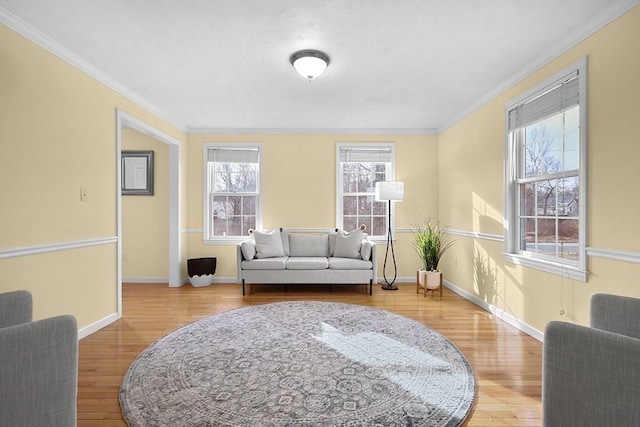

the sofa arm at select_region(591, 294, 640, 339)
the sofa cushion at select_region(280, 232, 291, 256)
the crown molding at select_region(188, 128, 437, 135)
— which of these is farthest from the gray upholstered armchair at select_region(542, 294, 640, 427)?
the crown molding at select_region(188, 128, 437, 135)

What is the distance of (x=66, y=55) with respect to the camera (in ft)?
9.17

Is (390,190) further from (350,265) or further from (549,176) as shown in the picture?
(549,176)

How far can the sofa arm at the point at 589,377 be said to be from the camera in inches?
40.5

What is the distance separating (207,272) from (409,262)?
333cm

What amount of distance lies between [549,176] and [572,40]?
1125 mm

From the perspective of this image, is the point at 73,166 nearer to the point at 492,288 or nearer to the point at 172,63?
the point at 172,63

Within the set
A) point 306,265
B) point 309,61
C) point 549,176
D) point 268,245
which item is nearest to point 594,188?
point 549,176

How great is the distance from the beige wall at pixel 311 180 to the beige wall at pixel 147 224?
0.45 metres

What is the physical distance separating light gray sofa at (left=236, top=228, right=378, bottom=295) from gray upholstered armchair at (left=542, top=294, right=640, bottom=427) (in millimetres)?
3330

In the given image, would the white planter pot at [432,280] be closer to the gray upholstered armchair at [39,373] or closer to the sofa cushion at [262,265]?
the sofa cushion at [262,265]

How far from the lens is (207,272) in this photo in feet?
16.5

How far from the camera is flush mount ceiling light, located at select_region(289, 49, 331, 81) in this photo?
2787 millimetres

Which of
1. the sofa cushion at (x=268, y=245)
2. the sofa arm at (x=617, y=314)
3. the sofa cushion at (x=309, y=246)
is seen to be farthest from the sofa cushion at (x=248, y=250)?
the sofa arm at (x=617, y=314)

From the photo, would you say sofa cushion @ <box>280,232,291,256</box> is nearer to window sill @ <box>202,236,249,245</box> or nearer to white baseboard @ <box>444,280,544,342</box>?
window sill @ <box>202,236,249,245</box>
